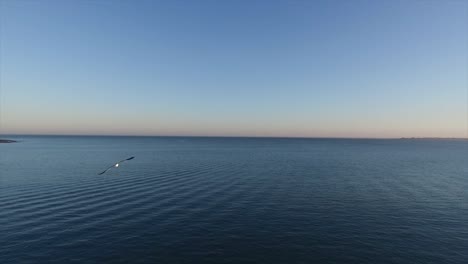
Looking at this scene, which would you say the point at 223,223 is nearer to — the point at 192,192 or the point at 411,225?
the point at 192,192

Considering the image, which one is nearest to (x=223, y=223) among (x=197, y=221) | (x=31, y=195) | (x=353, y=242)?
(x=197, y=221)

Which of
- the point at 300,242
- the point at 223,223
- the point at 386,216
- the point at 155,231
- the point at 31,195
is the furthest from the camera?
the point at 31,195

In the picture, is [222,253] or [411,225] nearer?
[222,253]

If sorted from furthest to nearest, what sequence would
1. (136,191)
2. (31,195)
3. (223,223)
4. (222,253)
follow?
(136,191) → (31,195) → (223,223) → (222,253)

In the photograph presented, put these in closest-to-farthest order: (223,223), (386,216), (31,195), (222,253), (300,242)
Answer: (222,253) → (300,242) → (223,223) → (386,216) → (31,195)

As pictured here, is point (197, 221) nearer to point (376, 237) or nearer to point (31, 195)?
point (376, 237)

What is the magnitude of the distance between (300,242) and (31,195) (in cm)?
4682

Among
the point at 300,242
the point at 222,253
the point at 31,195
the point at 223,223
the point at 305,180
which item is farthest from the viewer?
the point at 305,180

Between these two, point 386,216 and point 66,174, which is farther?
point 66,174

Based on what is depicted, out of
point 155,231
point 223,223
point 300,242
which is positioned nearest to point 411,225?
point 300,242

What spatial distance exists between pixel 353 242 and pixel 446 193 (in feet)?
127

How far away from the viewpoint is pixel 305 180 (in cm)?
6781

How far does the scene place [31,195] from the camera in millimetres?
47719

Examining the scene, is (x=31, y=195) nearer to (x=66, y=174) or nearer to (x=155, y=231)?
(x=66, y=174)
